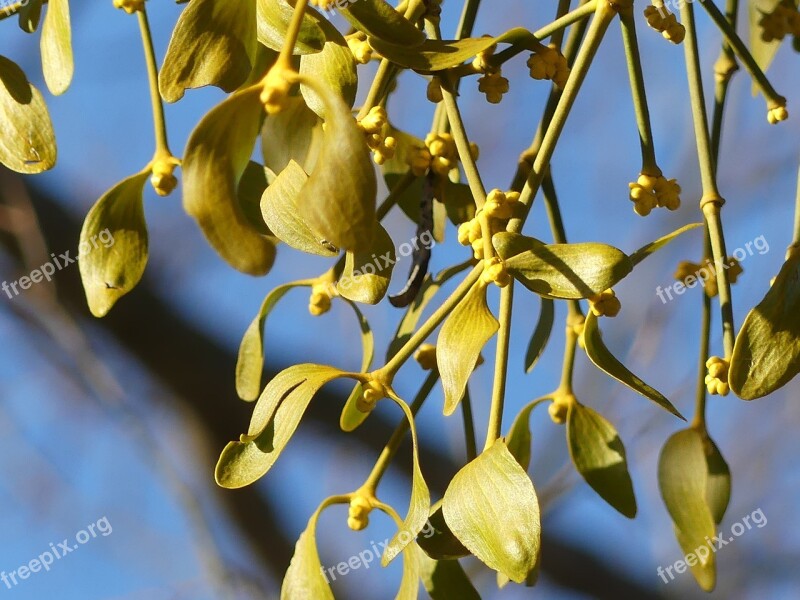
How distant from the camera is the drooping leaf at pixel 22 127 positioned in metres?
0.47

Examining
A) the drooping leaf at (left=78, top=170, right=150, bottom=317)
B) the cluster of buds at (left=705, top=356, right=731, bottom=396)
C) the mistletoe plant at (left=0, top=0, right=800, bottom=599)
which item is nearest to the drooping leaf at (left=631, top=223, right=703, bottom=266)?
the mistletoe plant at (left=0, top=0, right=800, bottom=599)

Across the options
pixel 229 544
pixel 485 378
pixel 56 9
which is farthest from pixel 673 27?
pixel 485 378

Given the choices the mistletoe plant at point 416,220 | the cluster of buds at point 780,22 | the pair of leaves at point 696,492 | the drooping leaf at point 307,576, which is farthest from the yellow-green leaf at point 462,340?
the cluster of buds at point 780,22

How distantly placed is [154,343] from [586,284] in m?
1.11

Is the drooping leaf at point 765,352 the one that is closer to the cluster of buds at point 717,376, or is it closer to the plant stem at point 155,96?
the cluster of buds at point 717,376

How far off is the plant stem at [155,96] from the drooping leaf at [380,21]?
14cm

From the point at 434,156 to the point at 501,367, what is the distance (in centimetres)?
15

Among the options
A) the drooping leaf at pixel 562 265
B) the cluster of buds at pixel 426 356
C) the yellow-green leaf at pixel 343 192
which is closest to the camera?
the yellow-green leaf at pixel 343 192

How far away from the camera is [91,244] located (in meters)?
0.49

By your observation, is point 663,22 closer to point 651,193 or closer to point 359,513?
point 651,193

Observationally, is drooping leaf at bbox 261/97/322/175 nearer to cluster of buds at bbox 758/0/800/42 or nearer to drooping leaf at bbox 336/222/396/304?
drooping leaf at bbox 336/222/396/304

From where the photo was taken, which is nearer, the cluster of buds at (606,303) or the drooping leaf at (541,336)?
the cluster of buds at (606,303)

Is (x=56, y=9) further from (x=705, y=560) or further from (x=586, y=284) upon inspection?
(x=705, y=560)

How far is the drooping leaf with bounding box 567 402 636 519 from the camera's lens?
538 mm
